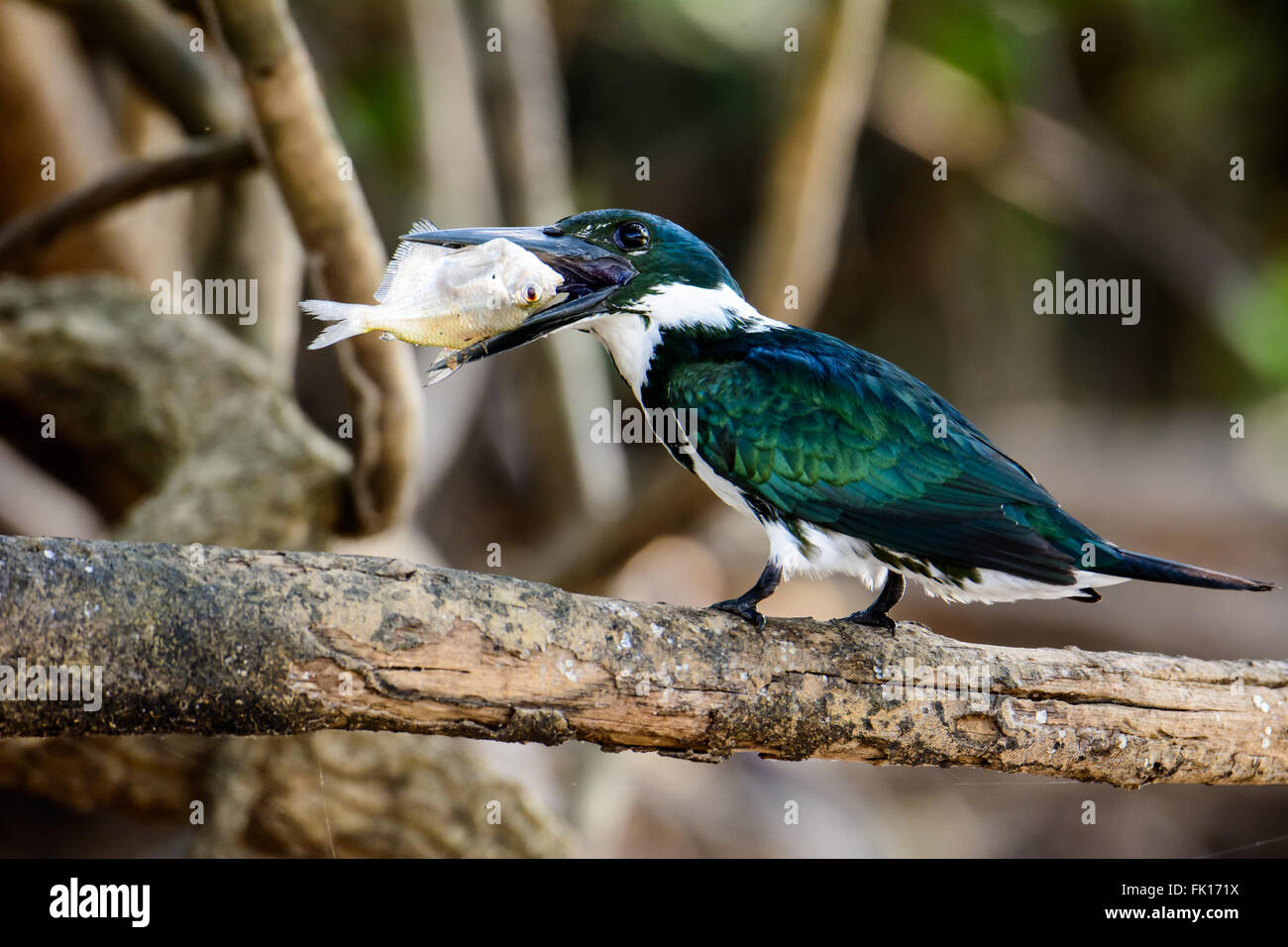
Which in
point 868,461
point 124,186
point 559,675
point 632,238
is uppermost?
point 124,186

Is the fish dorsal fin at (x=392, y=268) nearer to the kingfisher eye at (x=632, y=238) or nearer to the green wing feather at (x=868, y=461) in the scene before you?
the kingfisher eye at (x=632, y=238)

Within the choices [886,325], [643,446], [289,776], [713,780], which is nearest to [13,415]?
[289,776]

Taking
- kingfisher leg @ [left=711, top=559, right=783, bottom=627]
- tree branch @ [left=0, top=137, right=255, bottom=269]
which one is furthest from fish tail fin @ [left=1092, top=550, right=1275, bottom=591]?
tree branch @ [left=0, top=137, right=255, bottom=269]

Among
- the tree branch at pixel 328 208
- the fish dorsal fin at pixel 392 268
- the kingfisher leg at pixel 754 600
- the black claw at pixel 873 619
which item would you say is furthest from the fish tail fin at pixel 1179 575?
the tree branch at pixel 328 208

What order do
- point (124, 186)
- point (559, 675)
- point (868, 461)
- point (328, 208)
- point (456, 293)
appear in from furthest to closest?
point (124, 186) < point (328, 208) < point (868, 461) < point (456, 293) < point (559, 675)

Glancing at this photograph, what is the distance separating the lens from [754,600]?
2.12 metres

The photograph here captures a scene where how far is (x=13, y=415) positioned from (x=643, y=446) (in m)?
4.44

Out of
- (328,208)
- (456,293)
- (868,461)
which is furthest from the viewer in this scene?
(328,208)

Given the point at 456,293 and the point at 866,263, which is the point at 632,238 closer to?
the point at 456,293

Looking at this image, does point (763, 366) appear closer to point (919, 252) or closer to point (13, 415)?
point (13, 415)

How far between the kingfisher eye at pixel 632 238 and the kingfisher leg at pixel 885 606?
2.73 feet

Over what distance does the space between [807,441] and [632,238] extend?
1.78 ft

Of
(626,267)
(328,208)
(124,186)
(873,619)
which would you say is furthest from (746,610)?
(124,186)

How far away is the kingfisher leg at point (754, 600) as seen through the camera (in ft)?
6.87
